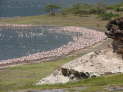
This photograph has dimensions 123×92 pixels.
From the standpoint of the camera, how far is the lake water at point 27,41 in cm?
7434

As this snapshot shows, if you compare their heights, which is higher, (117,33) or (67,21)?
(117,33)

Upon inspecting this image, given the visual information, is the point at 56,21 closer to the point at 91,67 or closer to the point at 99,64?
the point at 99,64

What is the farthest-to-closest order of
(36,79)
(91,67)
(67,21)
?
(67,21), (36,79), (91,67)

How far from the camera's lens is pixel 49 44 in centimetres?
8450

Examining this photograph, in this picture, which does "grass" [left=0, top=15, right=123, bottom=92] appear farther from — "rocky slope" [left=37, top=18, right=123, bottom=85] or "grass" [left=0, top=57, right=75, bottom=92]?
"rocky slope" [left=37, top=18, right=123, bottom=85]

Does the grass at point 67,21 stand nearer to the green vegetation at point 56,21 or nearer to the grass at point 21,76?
the green vegetation at point 56,21

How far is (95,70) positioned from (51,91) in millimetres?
8666

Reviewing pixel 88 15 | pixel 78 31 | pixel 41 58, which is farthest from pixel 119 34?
pixel 88 15

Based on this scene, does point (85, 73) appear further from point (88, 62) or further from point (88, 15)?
point (88, 15)

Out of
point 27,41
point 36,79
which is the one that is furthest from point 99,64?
point 27,41

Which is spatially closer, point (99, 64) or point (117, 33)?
point (99, 64)

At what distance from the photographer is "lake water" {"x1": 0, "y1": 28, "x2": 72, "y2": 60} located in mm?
74338

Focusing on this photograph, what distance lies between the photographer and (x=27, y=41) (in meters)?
91.6

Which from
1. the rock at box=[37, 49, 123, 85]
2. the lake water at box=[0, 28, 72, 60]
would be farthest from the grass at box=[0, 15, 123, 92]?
the lake water at box=[0, 28, 72, 60]
